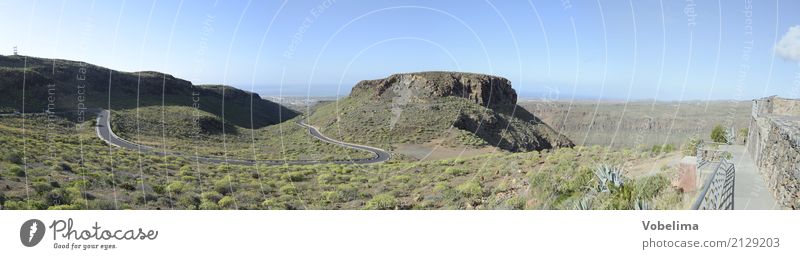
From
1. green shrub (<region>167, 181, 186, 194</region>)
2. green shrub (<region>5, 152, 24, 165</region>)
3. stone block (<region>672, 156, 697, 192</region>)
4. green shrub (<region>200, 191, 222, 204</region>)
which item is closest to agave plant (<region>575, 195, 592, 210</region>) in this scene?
stone block (<region>672, 156, 697, 192</region>)

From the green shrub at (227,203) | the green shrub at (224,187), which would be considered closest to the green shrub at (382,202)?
the green shrub at (227,203)

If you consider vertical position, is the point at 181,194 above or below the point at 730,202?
below

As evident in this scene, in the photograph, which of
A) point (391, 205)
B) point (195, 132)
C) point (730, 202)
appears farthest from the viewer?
point (195, 132)

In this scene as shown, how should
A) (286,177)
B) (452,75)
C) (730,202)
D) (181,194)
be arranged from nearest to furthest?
(730,202), (181,194), (286,177), (452,75)

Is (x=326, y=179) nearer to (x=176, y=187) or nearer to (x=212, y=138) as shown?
(x=176, y=187)

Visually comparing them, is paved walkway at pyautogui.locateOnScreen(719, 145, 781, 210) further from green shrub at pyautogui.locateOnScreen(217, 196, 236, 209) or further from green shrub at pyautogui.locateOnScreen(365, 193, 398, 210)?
green shrub at pyautogui.locateOnScreen(217, 196, 236, 209)
